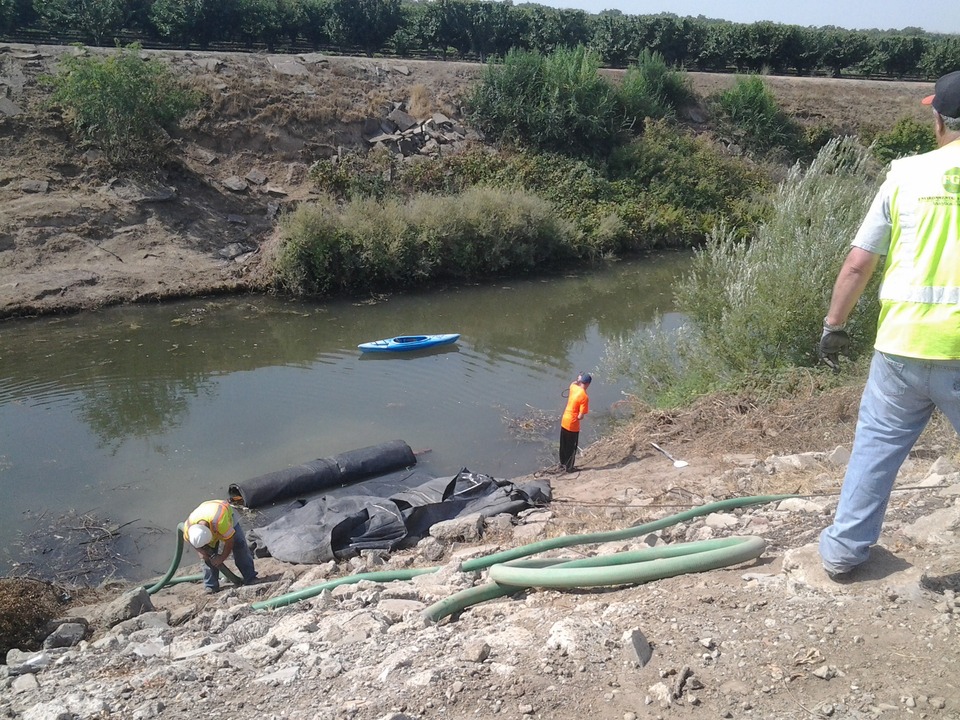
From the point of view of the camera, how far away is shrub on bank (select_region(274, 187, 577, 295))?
2038 cm

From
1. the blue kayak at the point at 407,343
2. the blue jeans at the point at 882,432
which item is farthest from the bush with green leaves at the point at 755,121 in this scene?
the blue jeans at the point at 882,432

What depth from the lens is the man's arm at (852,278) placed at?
3646mm

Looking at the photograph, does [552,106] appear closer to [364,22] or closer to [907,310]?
[364,22]

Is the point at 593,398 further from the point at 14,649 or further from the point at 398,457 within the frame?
the point at 14,649

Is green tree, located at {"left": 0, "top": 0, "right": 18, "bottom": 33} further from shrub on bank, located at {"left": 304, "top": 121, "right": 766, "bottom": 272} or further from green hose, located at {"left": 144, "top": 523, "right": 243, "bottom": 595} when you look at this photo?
green hose, located at {"left": 144, "top": 523, "right": 243, "bottom": 595}

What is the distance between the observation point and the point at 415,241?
2153cm

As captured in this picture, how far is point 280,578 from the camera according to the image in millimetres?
7754

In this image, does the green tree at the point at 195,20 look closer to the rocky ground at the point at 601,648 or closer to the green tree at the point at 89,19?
the green tree at the point at 89,19

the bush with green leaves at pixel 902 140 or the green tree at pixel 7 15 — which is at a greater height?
the green tree at pixel 7 15

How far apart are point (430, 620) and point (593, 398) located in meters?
9.08

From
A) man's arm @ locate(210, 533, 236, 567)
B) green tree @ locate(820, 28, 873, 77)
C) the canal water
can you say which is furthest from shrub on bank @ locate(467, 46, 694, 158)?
man's arm @ locate(210, 533, 236, 567)

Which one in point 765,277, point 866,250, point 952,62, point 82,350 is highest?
point 952,62

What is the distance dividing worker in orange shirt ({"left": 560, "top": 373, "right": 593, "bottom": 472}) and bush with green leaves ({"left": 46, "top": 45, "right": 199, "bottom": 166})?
16.9 metres

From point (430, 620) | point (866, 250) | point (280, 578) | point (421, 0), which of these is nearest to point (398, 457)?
point (280, 578)
